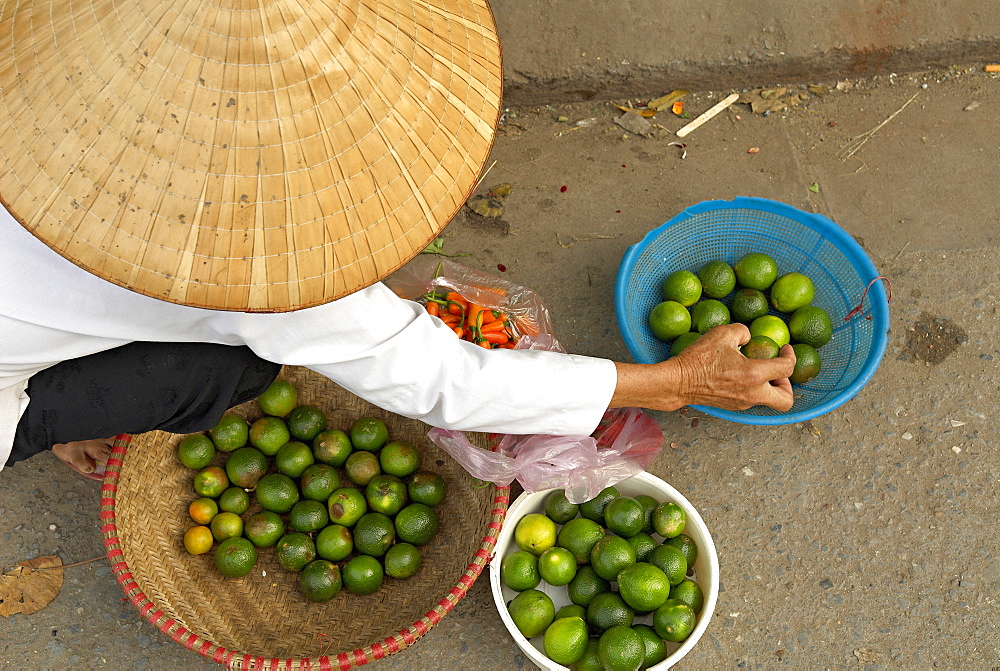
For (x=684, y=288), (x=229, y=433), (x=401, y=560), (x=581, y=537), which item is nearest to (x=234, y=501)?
(x=229, y=433)

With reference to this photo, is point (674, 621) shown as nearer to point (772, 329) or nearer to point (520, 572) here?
point (520, 572)

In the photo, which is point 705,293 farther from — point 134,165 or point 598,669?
point 134,165

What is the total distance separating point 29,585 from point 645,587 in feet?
6.12

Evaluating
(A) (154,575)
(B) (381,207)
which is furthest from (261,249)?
(A) (154,575)

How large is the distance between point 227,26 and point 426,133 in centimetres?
32

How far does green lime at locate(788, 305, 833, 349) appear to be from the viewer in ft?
7.59

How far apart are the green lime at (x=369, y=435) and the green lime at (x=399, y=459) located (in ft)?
0.11

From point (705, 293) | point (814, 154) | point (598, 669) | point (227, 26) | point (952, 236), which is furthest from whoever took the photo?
point (814, 154)

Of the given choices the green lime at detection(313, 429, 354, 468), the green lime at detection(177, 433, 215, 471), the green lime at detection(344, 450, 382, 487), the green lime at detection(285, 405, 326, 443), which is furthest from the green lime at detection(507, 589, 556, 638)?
the green lime at detection(177, 433, 215, 471)

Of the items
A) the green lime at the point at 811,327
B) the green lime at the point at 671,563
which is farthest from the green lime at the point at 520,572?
the green lime at the point at 811,327

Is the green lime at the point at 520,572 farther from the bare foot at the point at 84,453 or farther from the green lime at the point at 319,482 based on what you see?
the bare foot at the point at 84,453

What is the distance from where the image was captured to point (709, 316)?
2.35 metres

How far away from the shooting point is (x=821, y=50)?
10.3ft

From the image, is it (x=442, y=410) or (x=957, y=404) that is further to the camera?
(x=957, y=404)
